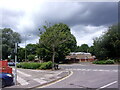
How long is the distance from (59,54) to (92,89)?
38354mm

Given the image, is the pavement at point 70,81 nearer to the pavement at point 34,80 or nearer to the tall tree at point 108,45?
the pavement at point 34,80

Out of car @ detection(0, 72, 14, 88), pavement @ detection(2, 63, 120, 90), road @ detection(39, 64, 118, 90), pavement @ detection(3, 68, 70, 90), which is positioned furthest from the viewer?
pavement @ detection(3, 68, 70, 90)

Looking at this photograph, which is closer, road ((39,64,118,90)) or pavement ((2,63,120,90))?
pavement ((2,63,120,90))

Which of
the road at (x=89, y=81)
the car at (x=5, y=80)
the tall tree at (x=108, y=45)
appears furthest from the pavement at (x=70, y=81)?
the tall tree at (x=108, y=45)

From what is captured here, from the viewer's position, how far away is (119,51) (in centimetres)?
4488

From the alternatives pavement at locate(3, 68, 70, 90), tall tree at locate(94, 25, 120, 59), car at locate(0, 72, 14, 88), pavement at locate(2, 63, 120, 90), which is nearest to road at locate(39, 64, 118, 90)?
pavement at locate(2, 63, 120, 90)

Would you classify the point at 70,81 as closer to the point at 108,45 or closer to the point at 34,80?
the point at 34,80

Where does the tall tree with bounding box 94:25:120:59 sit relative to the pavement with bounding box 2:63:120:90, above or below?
above

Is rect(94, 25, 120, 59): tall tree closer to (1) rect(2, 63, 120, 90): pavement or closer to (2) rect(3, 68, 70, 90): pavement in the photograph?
(1) rect(2, 63, 120, 90): pavement

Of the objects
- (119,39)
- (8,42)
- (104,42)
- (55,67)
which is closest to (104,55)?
(104,42)

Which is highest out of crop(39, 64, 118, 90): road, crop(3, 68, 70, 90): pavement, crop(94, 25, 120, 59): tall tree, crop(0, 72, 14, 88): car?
crop(94, 25, 120, 59): tall tree

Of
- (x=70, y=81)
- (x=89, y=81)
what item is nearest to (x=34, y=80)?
(x=70, y=81)

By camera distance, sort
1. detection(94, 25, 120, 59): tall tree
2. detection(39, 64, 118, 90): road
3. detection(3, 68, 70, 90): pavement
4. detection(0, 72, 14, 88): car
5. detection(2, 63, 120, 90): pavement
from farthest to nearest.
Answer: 1. detection(94, 25, 120, 59): tall tree
2. detection(3, 68, 70, 90): pavement
3. detection(0, 72, 14, 88): car
4. detection(39, 64, 118, 90): road
5. detection(2, 63, 120, 90): pavement

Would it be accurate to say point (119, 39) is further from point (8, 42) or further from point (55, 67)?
point (8, 42)
